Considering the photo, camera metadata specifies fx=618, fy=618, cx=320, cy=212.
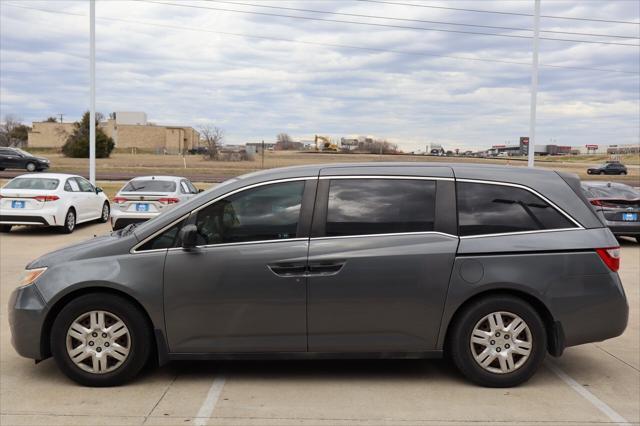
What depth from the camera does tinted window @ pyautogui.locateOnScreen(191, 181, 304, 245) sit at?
4871 mm

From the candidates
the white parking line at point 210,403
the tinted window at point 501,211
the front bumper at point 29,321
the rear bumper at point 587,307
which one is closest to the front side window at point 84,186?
the front bumper at point 29,321

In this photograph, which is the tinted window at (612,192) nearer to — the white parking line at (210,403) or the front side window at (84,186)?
the white parking line at (210,403)

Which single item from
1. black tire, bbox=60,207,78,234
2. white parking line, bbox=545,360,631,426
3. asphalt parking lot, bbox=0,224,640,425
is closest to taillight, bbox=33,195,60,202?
black tire, bbox=60,207,78,234

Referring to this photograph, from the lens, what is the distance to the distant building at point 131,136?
9812cm

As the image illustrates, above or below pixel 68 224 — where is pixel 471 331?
above

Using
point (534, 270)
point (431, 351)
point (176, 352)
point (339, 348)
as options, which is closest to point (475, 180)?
point (534, 270)

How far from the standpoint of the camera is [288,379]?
5047 millimetres

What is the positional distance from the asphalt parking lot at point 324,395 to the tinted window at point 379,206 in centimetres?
126

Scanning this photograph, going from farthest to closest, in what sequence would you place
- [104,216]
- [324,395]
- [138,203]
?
[104,216] → [138,203] → [324,395]

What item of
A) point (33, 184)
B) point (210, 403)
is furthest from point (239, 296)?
point (33, 184)

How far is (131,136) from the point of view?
336 feet

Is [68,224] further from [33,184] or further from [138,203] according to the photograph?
[138,203]

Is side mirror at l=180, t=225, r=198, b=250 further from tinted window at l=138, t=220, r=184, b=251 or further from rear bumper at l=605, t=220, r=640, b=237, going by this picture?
rear bumper at l=605, t=220, r=640, b=237

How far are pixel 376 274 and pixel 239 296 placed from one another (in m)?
1.07
